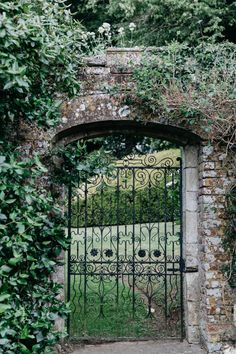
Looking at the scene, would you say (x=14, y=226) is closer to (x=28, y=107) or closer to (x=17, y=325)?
(x=17, y=325)

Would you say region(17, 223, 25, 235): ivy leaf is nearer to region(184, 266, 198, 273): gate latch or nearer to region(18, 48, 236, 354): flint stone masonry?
region(18, 48, 236, 354): flint stone masonry

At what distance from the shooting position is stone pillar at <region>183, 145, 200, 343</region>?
5707 millimetres

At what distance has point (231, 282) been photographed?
5391 mm

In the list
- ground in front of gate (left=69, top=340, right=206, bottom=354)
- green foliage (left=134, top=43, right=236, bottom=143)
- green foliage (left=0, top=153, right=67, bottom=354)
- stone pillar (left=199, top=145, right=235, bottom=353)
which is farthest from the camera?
ground in front of gate (left=69, top=340, right=206, bottom=354)

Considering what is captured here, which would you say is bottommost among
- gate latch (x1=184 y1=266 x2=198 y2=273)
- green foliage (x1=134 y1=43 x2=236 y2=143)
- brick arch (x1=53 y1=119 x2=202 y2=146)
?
gate latch (x1=184 y1=266 x2=198 y2=273)

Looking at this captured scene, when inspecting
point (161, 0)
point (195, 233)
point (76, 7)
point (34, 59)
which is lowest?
point (195, 233)

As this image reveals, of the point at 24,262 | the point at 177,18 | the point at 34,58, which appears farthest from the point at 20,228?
the point at 177,18

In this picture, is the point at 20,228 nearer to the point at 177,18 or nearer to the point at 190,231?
the point at 190,231

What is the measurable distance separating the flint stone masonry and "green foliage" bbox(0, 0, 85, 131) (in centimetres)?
74

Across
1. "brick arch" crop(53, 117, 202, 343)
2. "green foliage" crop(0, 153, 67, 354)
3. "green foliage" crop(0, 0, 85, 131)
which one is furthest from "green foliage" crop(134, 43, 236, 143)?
"green foliage" crop(0, 153, 67, 354)

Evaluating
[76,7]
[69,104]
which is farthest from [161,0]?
[69,104]

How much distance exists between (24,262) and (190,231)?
97.0 inches

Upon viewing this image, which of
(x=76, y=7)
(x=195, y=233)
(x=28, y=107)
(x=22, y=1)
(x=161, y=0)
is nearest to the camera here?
(x=22, y=1)

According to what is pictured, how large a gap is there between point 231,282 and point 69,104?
2.63m
